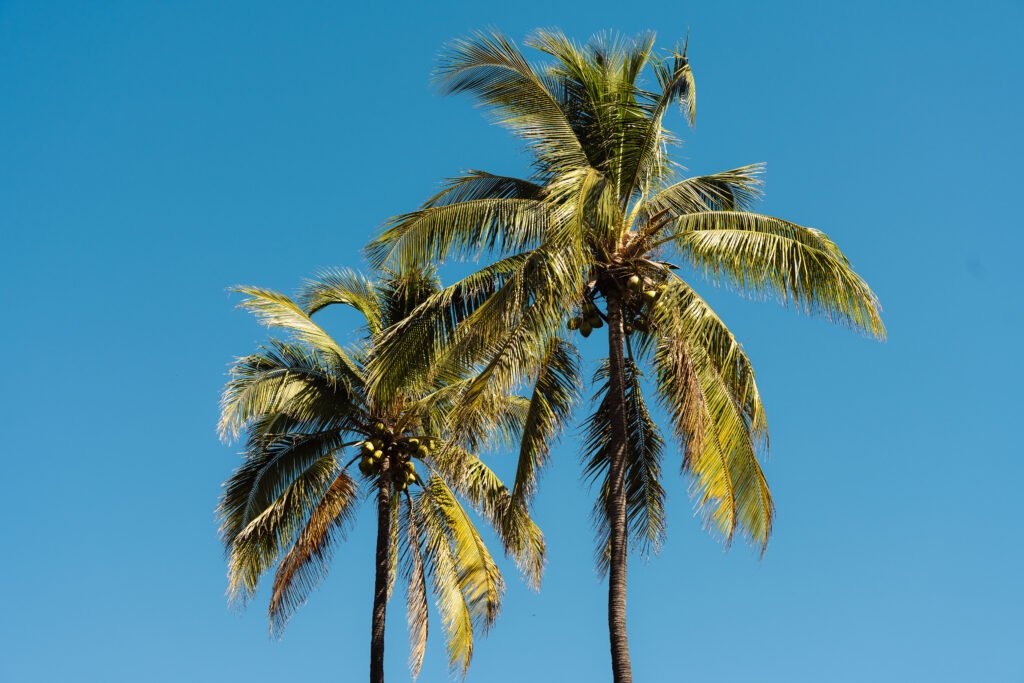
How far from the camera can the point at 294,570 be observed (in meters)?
20.7

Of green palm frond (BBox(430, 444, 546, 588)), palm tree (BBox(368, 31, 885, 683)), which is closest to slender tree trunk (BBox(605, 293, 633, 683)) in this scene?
palm tree (BBox(368, 31, 885, 683))

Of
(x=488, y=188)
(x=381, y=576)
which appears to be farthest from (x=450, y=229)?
(x=381, y=576)

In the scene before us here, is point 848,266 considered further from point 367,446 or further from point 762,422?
point 367,446

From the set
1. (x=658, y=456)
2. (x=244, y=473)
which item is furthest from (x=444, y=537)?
(x=658, y=456)

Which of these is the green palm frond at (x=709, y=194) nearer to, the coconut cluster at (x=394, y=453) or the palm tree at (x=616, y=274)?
the palm tree at (x=616, y=274)

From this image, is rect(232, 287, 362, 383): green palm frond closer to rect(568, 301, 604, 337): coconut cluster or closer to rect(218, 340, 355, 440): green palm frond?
rect(218, 340, 355, 440): green palm frond

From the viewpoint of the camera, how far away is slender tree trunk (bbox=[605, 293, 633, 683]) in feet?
46.6

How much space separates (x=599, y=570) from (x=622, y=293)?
137 inches

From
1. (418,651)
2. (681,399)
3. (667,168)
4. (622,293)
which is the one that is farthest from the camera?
(418,651)

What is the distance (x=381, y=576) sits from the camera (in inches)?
805

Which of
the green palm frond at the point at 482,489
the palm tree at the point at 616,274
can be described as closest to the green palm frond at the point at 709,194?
the palm tree at the point at 616,274

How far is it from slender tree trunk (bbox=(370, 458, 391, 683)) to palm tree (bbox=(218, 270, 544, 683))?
0.02 m

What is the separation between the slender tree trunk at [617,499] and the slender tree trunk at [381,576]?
5.88 m

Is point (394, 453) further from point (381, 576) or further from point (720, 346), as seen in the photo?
point (720, 346)
